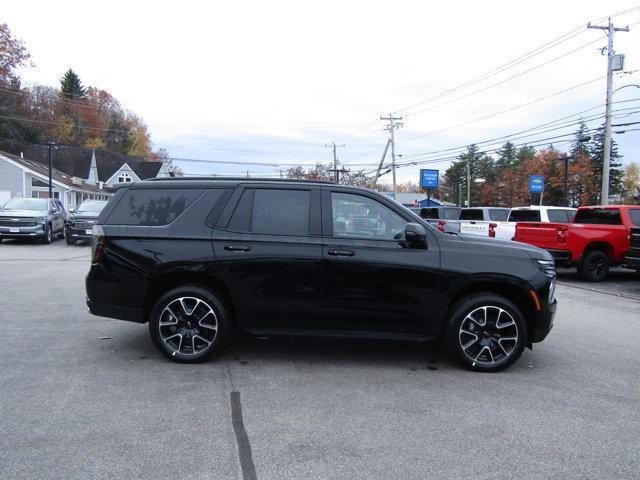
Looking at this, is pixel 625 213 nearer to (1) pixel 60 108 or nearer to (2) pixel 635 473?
(2) pixel 635 473

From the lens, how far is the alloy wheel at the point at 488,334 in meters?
5.14

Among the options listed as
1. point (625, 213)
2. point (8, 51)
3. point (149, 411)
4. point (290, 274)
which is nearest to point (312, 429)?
point (149, 411)

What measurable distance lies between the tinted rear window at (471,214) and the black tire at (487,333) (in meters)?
14.6

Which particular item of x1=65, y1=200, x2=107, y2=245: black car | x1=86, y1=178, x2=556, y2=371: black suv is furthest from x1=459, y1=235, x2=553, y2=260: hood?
x1=65, y1=200, x2=107, y2=245: black car

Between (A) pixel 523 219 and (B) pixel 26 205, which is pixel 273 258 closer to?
(A) pixel 523 219

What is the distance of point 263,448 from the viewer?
349 centimetres

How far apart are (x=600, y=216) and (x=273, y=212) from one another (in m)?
11.2

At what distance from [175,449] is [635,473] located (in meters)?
3.04

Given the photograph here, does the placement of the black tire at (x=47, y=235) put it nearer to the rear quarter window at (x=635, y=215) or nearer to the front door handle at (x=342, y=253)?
the front door handle at (x=342, y=253)

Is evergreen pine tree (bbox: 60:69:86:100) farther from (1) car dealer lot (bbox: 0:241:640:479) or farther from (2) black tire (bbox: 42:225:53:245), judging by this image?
(1) car dealer lot (bbox: 0:241:640:479)

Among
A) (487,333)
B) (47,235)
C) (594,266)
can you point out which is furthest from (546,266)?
(47,235)

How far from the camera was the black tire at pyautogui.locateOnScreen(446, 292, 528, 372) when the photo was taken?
5125 mm

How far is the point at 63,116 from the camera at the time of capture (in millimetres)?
72625

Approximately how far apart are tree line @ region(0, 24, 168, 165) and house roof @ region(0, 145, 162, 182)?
1.67 metres
